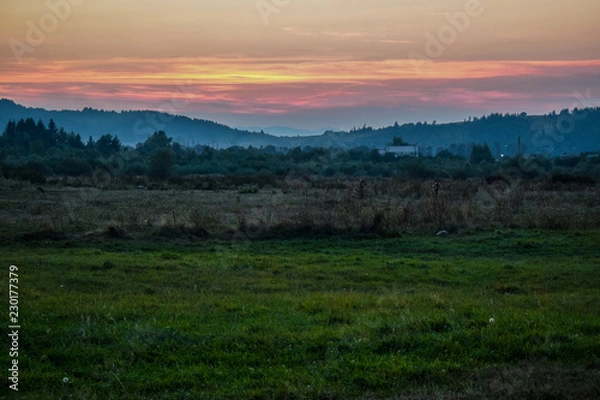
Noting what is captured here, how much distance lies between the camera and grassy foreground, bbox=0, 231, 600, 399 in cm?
697

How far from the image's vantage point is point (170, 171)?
7631 centimetres

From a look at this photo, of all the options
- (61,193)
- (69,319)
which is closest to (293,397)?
(69,319)

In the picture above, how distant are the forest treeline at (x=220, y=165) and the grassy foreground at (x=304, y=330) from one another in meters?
46.2

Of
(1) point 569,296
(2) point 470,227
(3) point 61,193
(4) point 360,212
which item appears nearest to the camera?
(1) point 569,296

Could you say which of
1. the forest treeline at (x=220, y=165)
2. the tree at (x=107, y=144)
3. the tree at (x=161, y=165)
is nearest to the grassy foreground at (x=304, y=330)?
the forest treeline at (x=220, y=165)

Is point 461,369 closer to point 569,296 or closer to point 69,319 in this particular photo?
point 569,296

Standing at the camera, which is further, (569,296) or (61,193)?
(61,193)

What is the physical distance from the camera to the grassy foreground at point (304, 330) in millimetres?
6973

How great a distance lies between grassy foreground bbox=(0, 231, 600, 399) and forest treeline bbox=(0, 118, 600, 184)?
4623 centimetres

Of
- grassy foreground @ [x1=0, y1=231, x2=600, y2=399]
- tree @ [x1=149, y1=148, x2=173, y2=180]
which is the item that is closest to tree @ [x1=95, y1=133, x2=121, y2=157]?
tree @ [x1=149, y1=148, x2=173, y2=180]

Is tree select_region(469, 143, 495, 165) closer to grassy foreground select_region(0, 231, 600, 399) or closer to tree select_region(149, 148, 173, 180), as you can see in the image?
tree select_region(149, 148, 173, 180)

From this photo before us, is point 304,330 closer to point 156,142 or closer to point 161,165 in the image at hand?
point 161,165

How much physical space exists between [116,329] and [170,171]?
69.2m

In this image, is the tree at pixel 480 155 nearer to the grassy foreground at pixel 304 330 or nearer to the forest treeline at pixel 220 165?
the forest treeline at pixel 220 165
